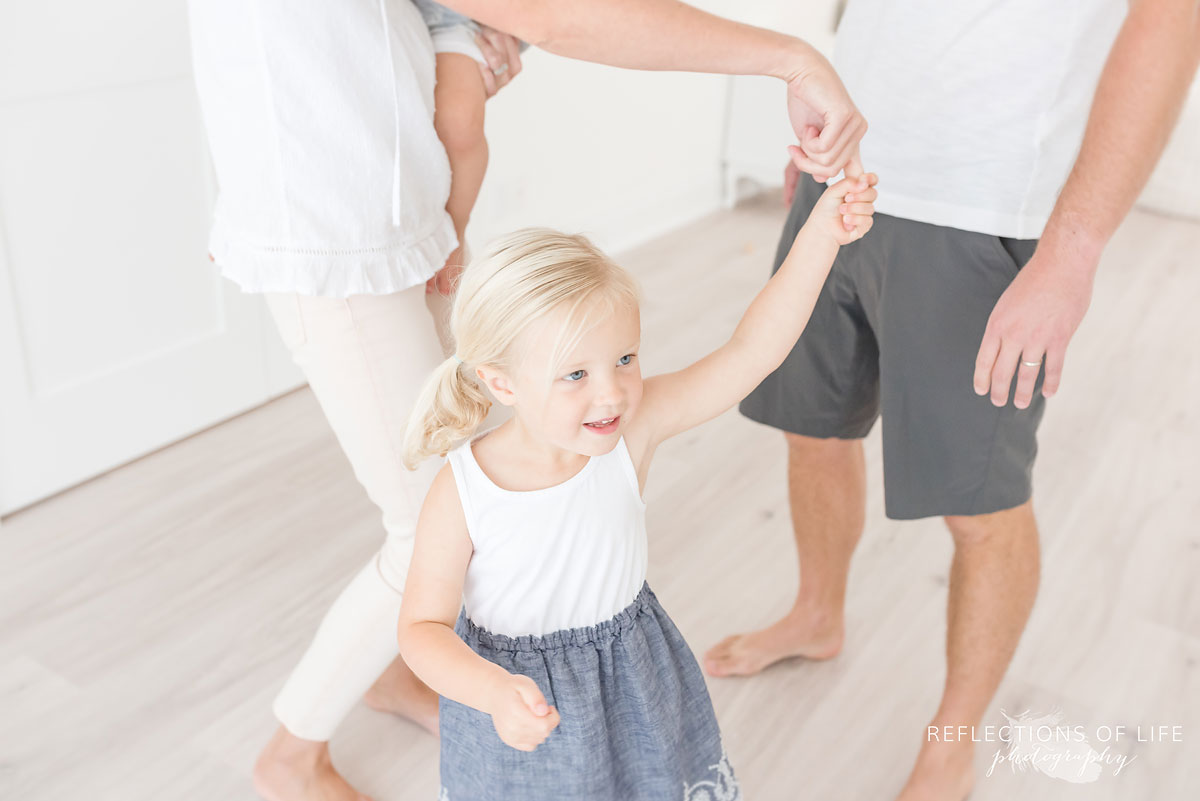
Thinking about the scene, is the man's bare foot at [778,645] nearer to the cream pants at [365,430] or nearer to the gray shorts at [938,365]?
the gray shorts at [938,365]

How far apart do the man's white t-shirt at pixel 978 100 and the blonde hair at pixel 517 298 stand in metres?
0.54

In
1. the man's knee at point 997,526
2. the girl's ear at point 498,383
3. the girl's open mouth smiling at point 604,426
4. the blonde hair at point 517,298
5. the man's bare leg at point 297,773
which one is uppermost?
the blonde hair at point 517,298

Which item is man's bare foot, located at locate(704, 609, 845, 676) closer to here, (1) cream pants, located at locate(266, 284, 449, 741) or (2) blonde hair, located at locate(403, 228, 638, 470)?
(1) cream pants, located at locate(266, 284, 449, 741)

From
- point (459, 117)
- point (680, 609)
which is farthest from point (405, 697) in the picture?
point (459, 117)

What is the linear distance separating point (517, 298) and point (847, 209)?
0.35m

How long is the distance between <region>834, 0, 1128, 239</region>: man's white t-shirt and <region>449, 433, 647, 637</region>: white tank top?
1.92 feet

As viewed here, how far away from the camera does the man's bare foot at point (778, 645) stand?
1.84 m

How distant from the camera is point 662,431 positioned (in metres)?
1.16

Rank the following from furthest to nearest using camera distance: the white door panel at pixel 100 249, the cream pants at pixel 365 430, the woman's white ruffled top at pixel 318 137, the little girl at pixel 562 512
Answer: the white door panel at pixel 100 249 → the cream pants at pixel 365 430 → the woman's white ruffled top at pixel 318 137 → the little girl at pixel 562 512

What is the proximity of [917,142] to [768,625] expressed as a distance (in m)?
0.95

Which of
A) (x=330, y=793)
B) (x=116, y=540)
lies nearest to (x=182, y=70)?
(x=116, y=540)

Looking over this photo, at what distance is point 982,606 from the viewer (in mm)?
1497

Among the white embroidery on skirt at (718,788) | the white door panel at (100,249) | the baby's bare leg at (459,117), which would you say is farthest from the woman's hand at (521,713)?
the white door panel at (100,249)

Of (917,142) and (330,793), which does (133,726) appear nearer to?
(330,793)
